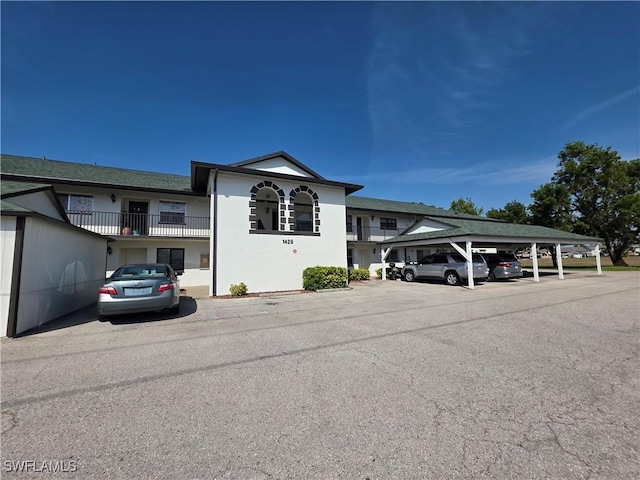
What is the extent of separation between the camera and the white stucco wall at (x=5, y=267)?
18.5 feet

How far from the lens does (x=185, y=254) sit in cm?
1590

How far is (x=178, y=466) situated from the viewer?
2.07m

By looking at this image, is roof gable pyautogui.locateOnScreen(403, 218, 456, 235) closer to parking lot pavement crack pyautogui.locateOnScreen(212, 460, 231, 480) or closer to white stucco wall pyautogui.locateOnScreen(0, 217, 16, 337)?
parking lot pavement crack pyautogui.locateOnScreen(212, 460, 231, 480)

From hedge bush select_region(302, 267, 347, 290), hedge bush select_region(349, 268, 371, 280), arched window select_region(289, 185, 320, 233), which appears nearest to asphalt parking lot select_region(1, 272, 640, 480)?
hedge bush select_region(302, 267, 347, 290)

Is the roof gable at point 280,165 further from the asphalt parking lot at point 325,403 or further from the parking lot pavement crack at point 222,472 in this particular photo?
the parking lot pavement crack at point 222,472

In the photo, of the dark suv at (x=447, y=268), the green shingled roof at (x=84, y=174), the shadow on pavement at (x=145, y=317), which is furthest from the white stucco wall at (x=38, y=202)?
the dark suv at (x=447, y=268)

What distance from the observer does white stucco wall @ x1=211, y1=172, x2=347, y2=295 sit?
1278 centimetres

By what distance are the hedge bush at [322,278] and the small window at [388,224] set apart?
10589mm

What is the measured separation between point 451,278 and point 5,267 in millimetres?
17307

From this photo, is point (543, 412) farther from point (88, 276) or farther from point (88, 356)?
point (88, 276)

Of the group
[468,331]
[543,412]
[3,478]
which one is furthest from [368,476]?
[468,331]

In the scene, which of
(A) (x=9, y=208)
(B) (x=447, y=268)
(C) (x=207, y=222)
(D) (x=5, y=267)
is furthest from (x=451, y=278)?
(A) (x=9, y=208)

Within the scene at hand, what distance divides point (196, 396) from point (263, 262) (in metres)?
10.4

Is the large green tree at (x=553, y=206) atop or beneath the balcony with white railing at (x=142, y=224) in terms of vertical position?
atop
